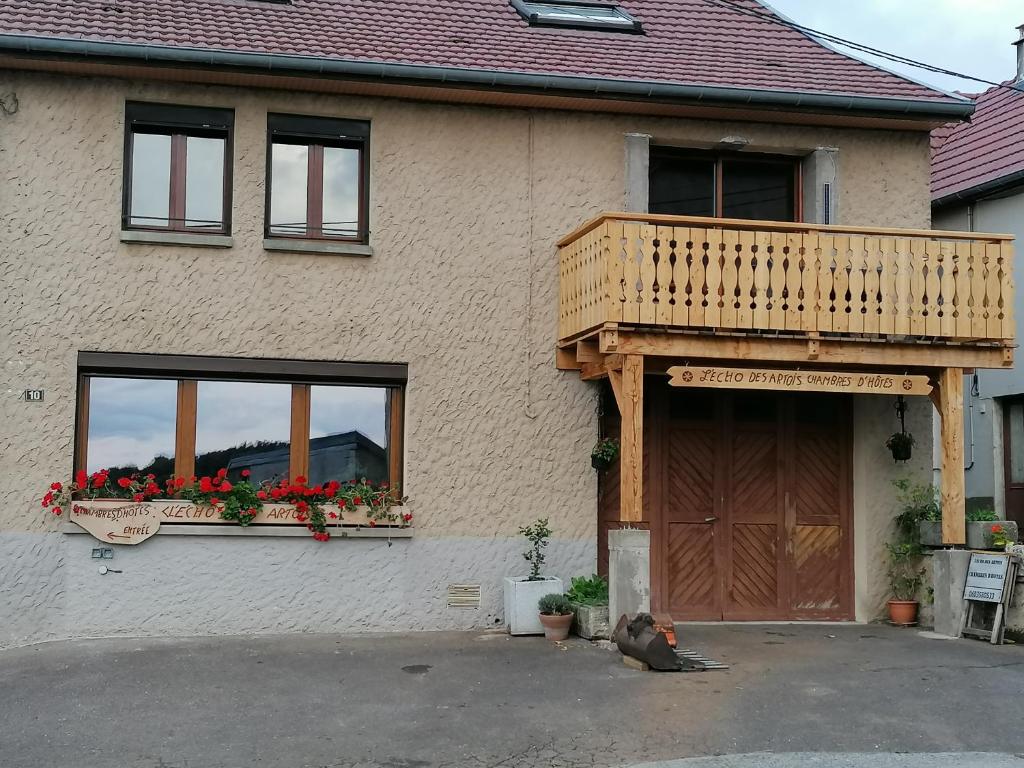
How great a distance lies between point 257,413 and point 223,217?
2047 mm

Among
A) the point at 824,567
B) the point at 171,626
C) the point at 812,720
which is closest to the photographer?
the point at 812,720

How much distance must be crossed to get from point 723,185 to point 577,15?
285 centimetres

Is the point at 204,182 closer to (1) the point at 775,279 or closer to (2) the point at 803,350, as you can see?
(1) the point at 775,279

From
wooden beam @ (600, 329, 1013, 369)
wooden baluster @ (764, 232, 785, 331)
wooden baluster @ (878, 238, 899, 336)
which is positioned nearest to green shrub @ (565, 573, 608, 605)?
wooden beam @ (600, 329, 1013, 369)

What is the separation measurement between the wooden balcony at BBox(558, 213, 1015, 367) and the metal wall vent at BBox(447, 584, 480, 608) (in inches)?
107

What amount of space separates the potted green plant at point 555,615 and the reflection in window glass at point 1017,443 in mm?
7918

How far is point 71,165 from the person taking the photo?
11.9 metres

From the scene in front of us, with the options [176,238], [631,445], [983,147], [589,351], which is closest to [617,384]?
[631,445]

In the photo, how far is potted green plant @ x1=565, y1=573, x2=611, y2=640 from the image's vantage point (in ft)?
37.8

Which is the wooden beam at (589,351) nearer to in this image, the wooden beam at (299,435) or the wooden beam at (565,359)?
the wooden beam at (565,359)

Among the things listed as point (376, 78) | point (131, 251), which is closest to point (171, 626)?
point (131, 251)

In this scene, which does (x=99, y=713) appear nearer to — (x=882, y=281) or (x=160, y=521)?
(x=160, y=521)

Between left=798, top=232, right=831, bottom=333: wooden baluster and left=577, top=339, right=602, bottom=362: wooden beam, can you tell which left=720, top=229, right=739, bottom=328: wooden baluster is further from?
left=577, top=339, right=602, bottom=362: wooden beam

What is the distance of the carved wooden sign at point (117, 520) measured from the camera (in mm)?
11484
